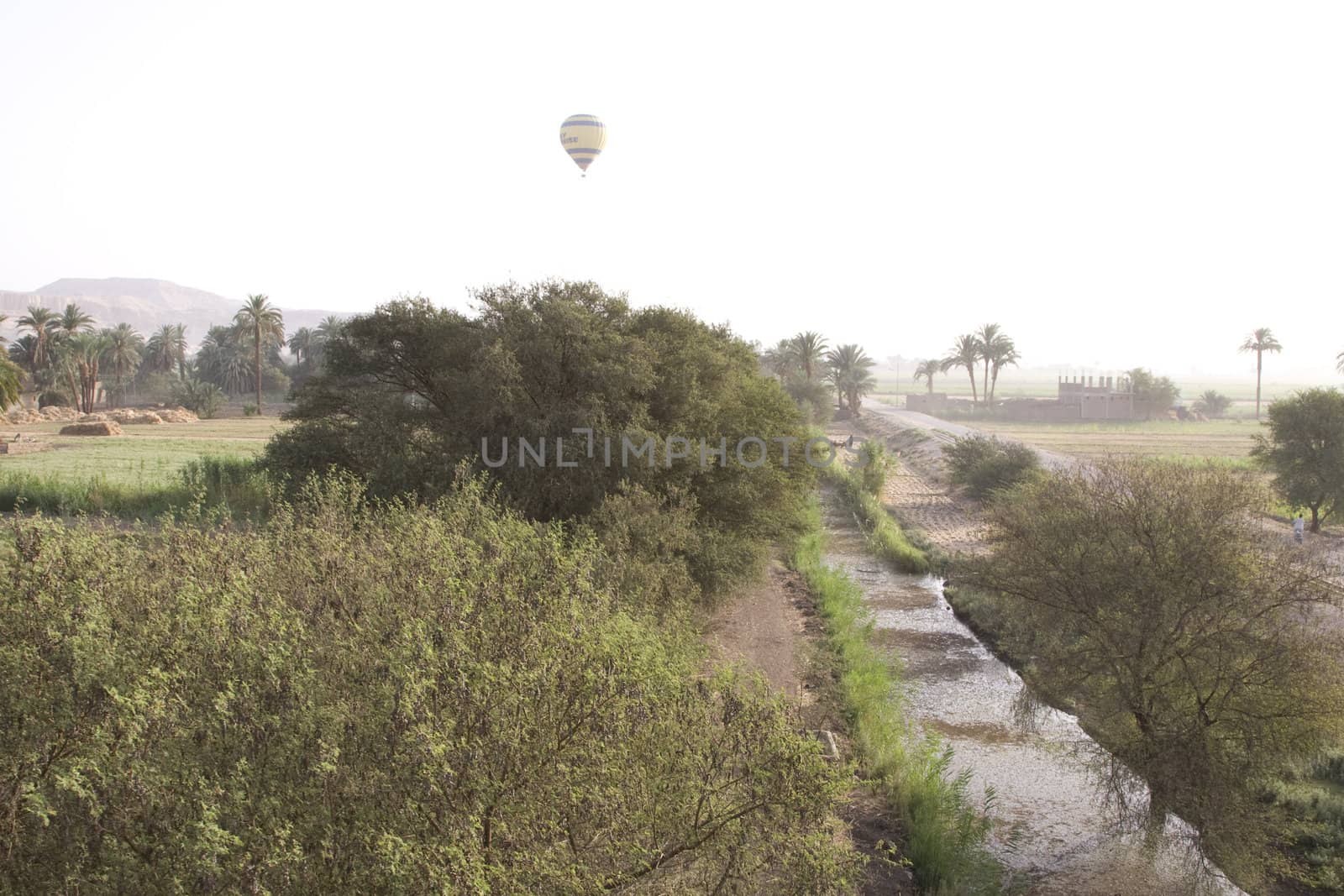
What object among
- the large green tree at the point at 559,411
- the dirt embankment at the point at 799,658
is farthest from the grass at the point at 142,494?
the dirt embankment at the point at 799,658

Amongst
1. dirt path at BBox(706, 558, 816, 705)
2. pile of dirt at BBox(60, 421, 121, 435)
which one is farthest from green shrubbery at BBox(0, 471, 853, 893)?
pile of dirt at BBox(60, 421, 121, 435)

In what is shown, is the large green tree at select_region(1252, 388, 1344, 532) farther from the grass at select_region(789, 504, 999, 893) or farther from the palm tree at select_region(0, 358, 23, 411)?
the palm tree at select_region(0, 358, 23, 411)

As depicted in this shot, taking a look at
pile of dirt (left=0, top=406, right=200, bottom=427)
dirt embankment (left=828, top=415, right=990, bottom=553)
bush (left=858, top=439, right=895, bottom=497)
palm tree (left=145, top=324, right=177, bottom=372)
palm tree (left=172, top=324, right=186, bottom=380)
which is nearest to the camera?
dirt embankment (left=828, top=415, right=990, bottom=553)

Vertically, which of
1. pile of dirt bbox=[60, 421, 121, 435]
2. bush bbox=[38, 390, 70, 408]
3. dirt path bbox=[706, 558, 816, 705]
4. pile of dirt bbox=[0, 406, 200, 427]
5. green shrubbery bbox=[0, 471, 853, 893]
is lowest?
dirt path bbox=[706, 558, 816, 705]

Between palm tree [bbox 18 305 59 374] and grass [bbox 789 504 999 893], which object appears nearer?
grass [bbox 789 504 999 893]

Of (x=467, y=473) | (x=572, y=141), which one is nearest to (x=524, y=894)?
(x=467, y=473)

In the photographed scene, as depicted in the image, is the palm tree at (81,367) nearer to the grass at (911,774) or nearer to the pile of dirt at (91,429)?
the pile of dirt at (91,429)
